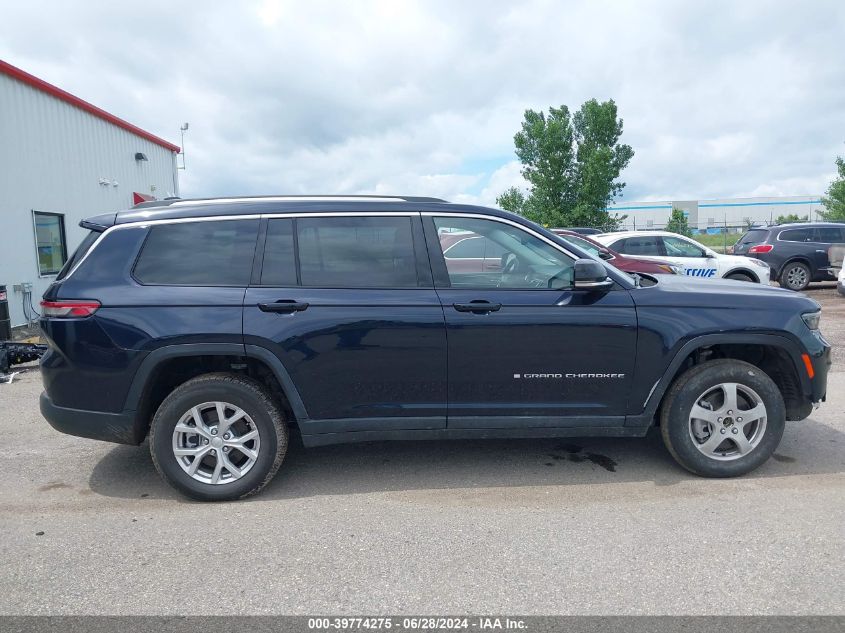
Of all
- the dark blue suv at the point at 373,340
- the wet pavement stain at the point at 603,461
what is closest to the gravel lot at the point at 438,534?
the wet pavement stain at the point at 603,461

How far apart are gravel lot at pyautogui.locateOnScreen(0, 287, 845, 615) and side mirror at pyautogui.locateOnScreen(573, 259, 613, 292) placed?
4.26 ft

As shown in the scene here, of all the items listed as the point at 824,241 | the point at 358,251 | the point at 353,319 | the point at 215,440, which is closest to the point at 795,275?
the point at 824,241

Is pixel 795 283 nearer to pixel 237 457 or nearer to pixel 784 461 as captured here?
pixel 784 461

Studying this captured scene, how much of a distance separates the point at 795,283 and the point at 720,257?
14.0 feet

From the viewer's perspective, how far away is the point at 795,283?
15555mm

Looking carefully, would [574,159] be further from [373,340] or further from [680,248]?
[373,340]

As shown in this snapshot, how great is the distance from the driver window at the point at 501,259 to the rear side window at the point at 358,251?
0.85 feet

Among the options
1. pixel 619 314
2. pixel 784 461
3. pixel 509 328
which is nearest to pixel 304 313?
pixel 509 328

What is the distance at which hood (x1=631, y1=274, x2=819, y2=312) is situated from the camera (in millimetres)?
4098

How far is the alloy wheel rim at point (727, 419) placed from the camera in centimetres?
414

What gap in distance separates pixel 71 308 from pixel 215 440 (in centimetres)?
118

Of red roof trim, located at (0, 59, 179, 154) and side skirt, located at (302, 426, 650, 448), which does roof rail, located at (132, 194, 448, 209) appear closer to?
side skirt, located at (302, 426, 650, 448)

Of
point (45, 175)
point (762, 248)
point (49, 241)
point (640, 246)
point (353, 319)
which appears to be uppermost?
point (45, 175)

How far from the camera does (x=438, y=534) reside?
11.6ft
